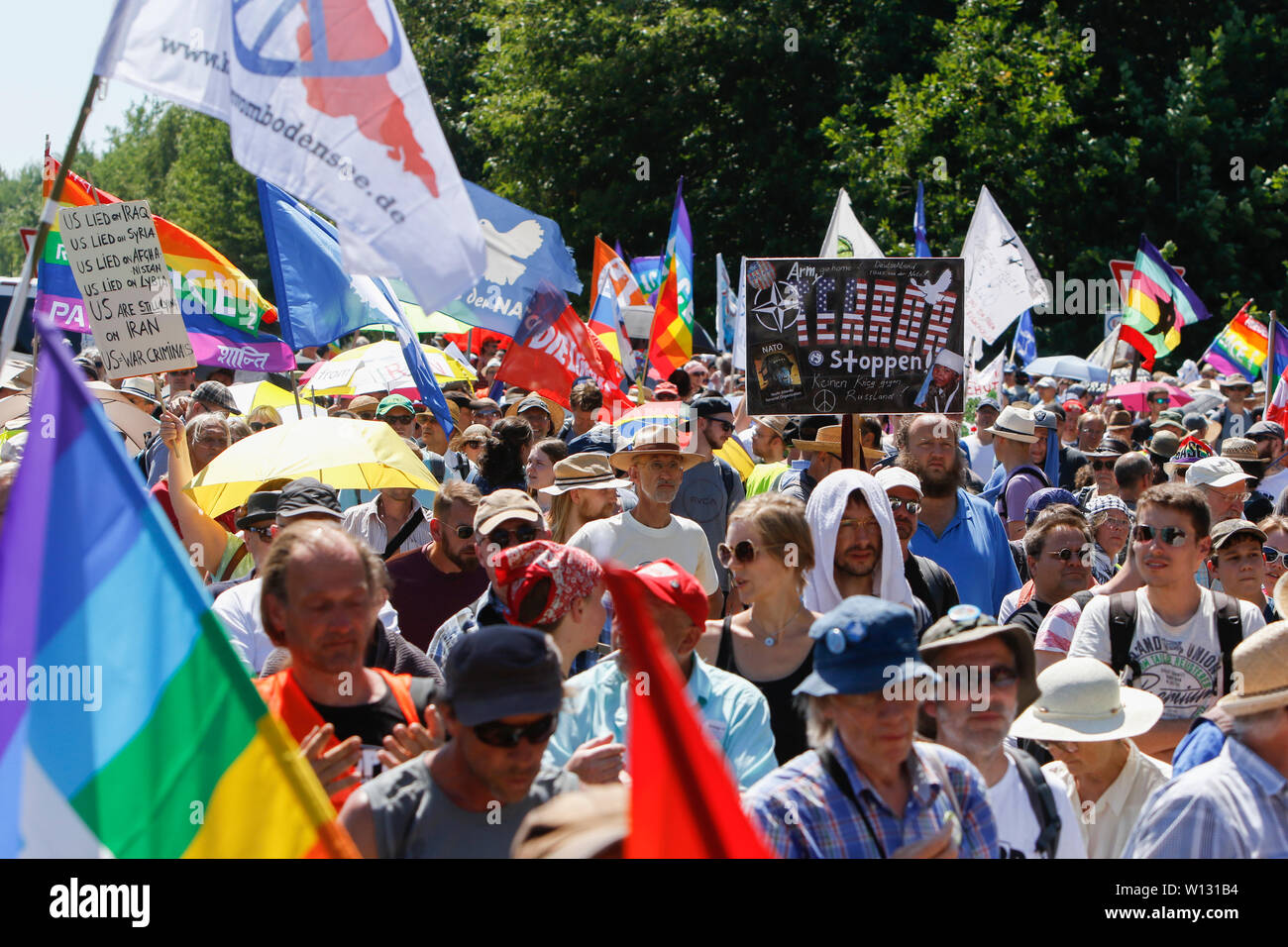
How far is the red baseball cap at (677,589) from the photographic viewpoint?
368 centimetres

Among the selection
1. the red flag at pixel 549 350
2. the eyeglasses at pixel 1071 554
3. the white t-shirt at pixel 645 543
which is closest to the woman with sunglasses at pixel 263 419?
the red flag at pixel 549 350

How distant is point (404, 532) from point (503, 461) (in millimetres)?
976

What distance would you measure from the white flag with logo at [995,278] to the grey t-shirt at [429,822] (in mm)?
9734

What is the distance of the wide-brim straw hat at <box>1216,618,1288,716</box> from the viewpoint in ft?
9.96

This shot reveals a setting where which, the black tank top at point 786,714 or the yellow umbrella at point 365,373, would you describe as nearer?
the black tank top at point 786,714

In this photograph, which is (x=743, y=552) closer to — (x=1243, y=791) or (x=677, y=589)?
(x=677, y=589)

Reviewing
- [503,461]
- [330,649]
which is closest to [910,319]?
[503,461]

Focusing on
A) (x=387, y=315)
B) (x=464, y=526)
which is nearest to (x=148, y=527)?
(x=464, y=526)

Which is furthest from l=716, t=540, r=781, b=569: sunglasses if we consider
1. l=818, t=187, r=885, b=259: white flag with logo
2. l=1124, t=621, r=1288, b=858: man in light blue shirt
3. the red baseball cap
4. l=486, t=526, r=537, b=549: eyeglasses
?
l=818, t=187, r=885, b=259: white flag with logo

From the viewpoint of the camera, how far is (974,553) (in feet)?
19.3

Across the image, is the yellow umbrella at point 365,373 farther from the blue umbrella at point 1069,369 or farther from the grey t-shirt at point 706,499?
the blue umbrella at point 1069,369

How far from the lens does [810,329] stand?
20.8 ft

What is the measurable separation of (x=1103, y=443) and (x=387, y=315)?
482cm

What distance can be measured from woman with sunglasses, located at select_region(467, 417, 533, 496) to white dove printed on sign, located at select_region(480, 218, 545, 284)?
1.81 m
